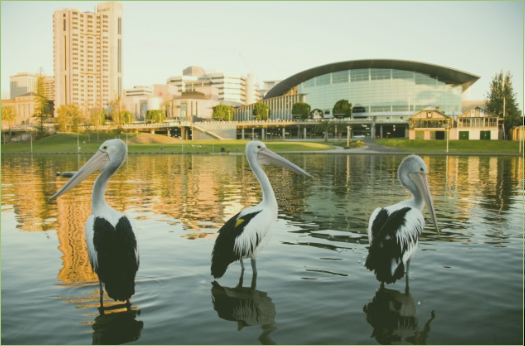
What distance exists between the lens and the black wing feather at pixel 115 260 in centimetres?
627

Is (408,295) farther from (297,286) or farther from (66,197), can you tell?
(66,197)

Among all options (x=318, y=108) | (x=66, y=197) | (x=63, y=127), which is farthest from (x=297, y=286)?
(x=318, y=108)

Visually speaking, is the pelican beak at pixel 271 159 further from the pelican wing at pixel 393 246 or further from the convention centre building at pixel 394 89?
the convention centre building at pixel 394 89

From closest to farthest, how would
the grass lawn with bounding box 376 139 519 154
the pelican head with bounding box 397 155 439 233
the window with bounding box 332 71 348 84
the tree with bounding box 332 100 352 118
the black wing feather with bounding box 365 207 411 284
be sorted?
the black wing feather with bounding box 365 207 411 284
the pelican head with bounding box 397 155 439 233
the grass lawn with bounding box 376 139 519 154
the tree with bounding box 332 100 352 118
the window with bounding box 332 71 348 84

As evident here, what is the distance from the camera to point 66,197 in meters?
19.3

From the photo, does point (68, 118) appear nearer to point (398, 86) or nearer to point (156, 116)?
point (156, 116)

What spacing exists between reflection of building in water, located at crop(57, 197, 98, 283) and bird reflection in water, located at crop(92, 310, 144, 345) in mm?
1917

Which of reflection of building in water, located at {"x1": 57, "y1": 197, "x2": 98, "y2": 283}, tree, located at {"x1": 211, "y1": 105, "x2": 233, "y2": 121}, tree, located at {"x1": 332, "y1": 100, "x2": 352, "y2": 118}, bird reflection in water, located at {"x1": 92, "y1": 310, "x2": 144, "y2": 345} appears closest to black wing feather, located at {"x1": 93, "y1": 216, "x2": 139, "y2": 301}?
bird reflection in water, located at {"x1": 92, "y1": 310, "x2": 144, "y2": 345}

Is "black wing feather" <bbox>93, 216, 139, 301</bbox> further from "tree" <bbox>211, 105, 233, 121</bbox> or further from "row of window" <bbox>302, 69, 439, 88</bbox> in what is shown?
"tree" <bbox>211, 105, 233, 121</bbox>

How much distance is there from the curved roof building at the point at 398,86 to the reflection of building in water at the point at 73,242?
477ft

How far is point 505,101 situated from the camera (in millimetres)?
104062

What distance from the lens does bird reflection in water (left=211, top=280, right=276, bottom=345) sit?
6238 millimetres

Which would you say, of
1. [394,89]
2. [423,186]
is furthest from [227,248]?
[394,89]

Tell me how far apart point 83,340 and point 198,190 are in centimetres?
1630
